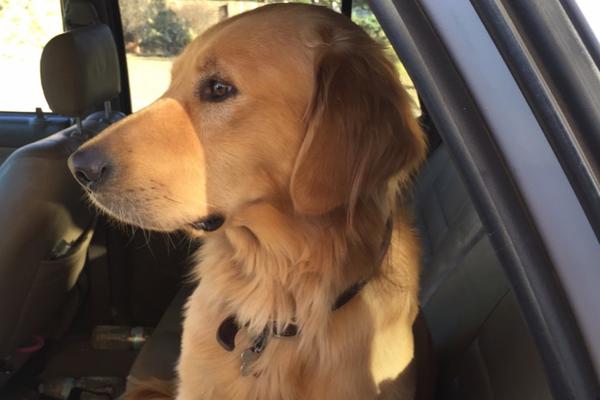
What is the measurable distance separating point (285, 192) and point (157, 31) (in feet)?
7.49

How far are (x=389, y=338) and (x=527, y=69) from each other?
99 cm

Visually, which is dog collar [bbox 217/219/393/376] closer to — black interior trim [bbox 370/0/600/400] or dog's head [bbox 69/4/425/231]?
dog's head [bbox 69/4/425/231]

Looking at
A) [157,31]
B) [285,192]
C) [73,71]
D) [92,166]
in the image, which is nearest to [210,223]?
[285,192]

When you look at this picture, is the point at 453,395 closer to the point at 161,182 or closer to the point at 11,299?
the point at 161,182

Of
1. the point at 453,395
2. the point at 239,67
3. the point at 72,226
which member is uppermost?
the point at 239,67

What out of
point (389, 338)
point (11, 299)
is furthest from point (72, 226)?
point (389, 338)

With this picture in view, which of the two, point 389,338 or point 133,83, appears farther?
point 133,83

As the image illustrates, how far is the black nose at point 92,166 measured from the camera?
1479 millimetres

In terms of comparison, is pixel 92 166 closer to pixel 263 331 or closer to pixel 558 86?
pixel 263 331

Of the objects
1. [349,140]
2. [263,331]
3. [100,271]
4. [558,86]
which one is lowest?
[100,271]

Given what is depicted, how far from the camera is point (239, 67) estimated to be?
1.60 metres

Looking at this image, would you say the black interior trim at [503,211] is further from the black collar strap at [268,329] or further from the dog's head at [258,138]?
the black collar strap at [268,329]

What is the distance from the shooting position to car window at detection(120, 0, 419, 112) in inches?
133

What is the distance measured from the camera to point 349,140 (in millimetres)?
1562
